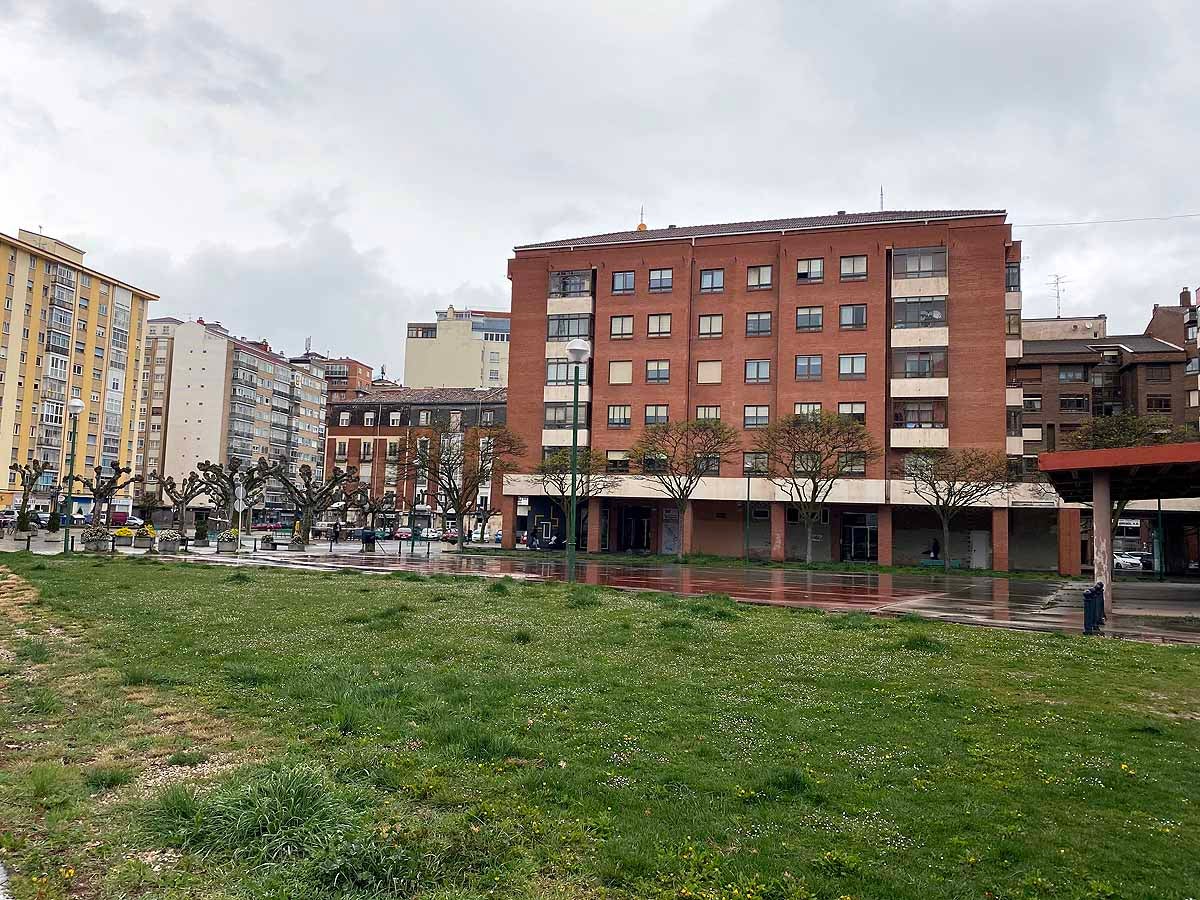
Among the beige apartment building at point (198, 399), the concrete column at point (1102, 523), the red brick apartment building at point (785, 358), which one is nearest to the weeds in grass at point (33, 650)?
the concrete column at point (1102, 523)

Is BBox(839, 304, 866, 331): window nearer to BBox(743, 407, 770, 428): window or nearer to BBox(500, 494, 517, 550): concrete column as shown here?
BBox(743, 407, 770, 428): window

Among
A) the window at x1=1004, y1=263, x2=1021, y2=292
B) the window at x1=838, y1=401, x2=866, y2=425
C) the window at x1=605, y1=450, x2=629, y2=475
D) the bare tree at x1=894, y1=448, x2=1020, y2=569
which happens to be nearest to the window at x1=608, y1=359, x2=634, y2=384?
the window at x1=605, y1=450, x2=629, y2=475

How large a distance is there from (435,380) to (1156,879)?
133693mm

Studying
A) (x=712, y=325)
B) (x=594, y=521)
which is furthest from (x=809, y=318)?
(x=594, y=521)

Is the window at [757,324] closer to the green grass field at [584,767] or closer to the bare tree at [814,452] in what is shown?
the bare tree at [814,452]

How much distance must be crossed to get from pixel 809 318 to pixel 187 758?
184 ft

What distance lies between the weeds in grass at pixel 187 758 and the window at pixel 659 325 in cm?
5666

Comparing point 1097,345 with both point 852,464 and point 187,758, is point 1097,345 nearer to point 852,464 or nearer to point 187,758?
point 852,464

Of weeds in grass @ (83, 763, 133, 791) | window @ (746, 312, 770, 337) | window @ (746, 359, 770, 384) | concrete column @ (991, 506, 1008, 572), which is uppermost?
window @ (746, 312, 770, 337)

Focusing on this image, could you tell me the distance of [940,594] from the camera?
1164 inches

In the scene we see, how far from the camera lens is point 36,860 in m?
5.02

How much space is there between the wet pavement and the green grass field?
7.51 metres

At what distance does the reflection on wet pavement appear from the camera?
20.4 m

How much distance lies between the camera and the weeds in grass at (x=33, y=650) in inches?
433
